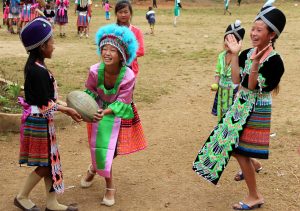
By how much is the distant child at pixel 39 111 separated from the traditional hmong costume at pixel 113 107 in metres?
0.39

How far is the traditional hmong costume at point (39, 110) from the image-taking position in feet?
12.5

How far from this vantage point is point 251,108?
4188 millimetres

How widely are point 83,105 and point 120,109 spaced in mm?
390

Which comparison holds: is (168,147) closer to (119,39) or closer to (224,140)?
(224,140)

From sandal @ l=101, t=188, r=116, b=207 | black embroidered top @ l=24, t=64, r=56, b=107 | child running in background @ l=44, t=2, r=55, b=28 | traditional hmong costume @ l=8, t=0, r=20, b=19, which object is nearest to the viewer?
black embroidered top @ l=24, t=64, r=56, b=107

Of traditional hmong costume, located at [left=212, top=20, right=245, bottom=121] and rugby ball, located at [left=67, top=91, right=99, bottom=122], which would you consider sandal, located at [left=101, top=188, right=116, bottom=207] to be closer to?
rugby ball, located at [left=67, top=91, right=99, bottom=122]

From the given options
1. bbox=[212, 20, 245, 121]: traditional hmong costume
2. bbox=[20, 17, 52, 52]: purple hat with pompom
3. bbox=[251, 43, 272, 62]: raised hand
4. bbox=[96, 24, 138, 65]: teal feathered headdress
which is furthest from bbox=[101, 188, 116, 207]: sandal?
bbox=[212, 20, 245, 121]: traditional hmong costume

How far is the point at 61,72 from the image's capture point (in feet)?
33.4

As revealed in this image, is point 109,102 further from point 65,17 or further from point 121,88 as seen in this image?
point 65,17

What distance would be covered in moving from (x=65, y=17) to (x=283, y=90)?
381 inches

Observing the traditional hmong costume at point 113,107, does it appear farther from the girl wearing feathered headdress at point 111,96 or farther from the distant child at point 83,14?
the distant child at point 83,14

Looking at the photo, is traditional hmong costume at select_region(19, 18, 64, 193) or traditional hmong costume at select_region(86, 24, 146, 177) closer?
traditional hmong costume at select_region(19, 18, 64, 193)

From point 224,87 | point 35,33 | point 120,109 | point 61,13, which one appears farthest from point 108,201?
point 61,13

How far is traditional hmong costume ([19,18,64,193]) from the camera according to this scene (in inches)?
150
